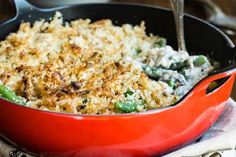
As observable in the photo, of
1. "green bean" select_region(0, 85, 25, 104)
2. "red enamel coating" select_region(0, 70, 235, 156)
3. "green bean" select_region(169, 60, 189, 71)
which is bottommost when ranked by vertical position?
"red enamel coating" select_region(0, 70, 235, 156)

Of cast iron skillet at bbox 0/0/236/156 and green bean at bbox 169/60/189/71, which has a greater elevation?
green bean at bbox 169/60/189/71

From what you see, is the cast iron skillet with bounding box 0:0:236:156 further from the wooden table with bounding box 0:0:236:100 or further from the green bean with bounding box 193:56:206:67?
the wooden table with bounding box 0:0:236:100

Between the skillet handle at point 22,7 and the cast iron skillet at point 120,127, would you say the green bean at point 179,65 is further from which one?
the skillet handle at point 22,7

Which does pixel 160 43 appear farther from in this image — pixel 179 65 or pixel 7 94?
pixel 7 94

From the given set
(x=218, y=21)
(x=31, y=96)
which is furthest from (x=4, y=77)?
(x=218, y=21)

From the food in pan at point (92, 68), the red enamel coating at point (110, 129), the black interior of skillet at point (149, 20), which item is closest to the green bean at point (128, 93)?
the food in pan at point (92, 68)

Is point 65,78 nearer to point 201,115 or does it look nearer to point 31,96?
point 31,96

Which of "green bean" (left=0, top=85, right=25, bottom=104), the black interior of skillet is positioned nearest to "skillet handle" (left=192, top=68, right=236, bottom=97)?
the black interior of skillet
